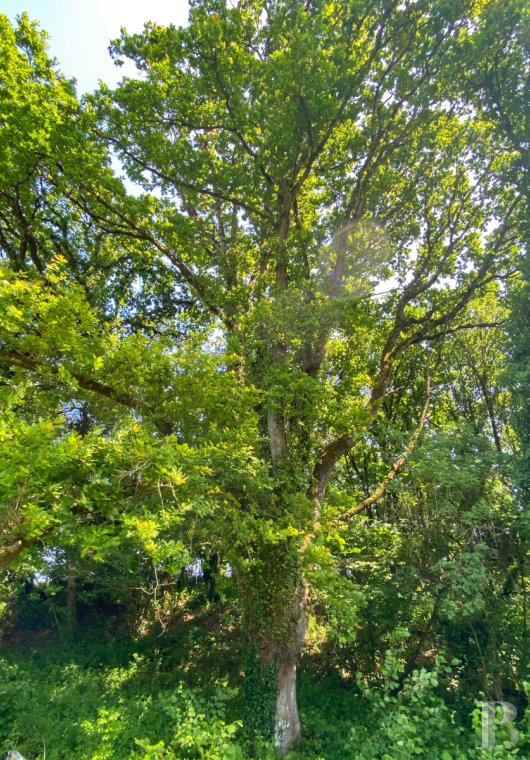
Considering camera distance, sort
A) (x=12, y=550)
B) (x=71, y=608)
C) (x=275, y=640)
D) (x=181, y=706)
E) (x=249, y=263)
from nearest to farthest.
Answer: (x=12, y=550)
(x=181, y=706)
(x=275, y=640)
(x=249, y=263)
(x=71, y=608)

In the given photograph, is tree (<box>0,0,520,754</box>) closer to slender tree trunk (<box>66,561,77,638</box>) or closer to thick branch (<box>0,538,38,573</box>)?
thick branch (<box>0,538,38,573</box>)

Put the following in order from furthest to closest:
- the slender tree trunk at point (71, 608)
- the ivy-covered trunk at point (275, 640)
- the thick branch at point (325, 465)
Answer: the slender tree trunk at point (71, 608)
the thick branch at point (325, 465)
the ivy-covered trunk at point (275, 640)

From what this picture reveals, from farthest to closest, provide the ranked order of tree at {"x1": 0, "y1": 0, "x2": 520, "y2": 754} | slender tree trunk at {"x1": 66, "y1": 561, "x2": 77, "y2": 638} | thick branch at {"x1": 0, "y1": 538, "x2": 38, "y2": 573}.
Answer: slender tree trunk at {"x1": 66, "y1": 561, "x2": 77, "y2": 638} → tree at {"x1": 0, "y1": 0, "x2": 520, "y2": 754} → thick branch at {"x1": 0, "y1": 538, "x2": 38, "y2": 573}

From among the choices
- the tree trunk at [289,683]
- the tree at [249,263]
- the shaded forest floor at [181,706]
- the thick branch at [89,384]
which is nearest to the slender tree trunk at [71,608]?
the shaded forest floor at [181,706]

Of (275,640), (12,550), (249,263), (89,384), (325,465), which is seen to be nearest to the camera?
(12,550)

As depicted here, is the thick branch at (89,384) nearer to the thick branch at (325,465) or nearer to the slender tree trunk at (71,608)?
the thick branch at (325,465)

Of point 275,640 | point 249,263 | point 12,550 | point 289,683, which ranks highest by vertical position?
point 249,263

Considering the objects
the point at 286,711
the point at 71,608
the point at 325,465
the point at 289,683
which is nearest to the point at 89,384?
the point at 325,465

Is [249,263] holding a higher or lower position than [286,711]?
higher

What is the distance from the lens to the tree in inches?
207

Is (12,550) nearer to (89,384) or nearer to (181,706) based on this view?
(89,384)

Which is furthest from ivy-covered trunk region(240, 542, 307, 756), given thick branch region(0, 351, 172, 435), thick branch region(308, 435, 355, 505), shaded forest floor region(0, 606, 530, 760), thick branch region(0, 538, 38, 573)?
thick branch region(0, 538, 38, 573)

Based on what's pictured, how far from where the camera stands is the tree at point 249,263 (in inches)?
207

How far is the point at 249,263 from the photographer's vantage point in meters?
10.1
